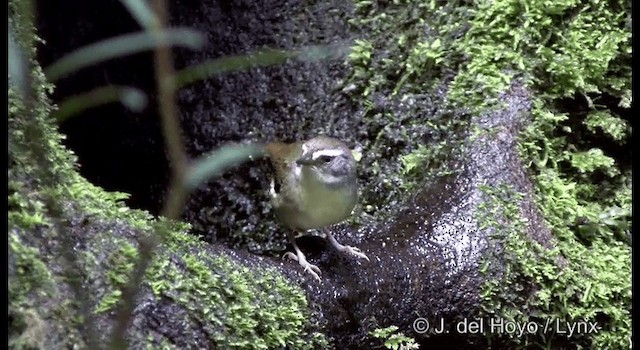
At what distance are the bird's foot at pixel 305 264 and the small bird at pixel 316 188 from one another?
35 mm

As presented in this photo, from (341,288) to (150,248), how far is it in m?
2.06

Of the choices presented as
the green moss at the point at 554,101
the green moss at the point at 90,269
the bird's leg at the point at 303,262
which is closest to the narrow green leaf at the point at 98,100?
the green moss at the point at 90,269

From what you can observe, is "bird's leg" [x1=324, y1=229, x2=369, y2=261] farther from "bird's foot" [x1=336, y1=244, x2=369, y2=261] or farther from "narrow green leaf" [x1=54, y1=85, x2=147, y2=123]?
"narrow green leaf" [x1=54, y1=85, x2=147, y2=123]

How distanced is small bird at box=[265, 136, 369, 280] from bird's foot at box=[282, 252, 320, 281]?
3cm

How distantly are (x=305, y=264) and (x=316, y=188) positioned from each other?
1.44 ft

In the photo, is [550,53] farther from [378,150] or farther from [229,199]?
[229,199]

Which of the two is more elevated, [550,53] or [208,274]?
[550,53]

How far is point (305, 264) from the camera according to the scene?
11.2 ft

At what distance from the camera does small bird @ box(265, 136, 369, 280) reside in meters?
3.69

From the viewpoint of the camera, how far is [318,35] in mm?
5074

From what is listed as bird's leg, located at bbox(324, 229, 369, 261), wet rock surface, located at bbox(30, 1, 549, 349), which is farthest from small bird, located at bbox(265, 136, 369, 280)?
wet rock surface, located at bbox(30, 1, 549, 349)
